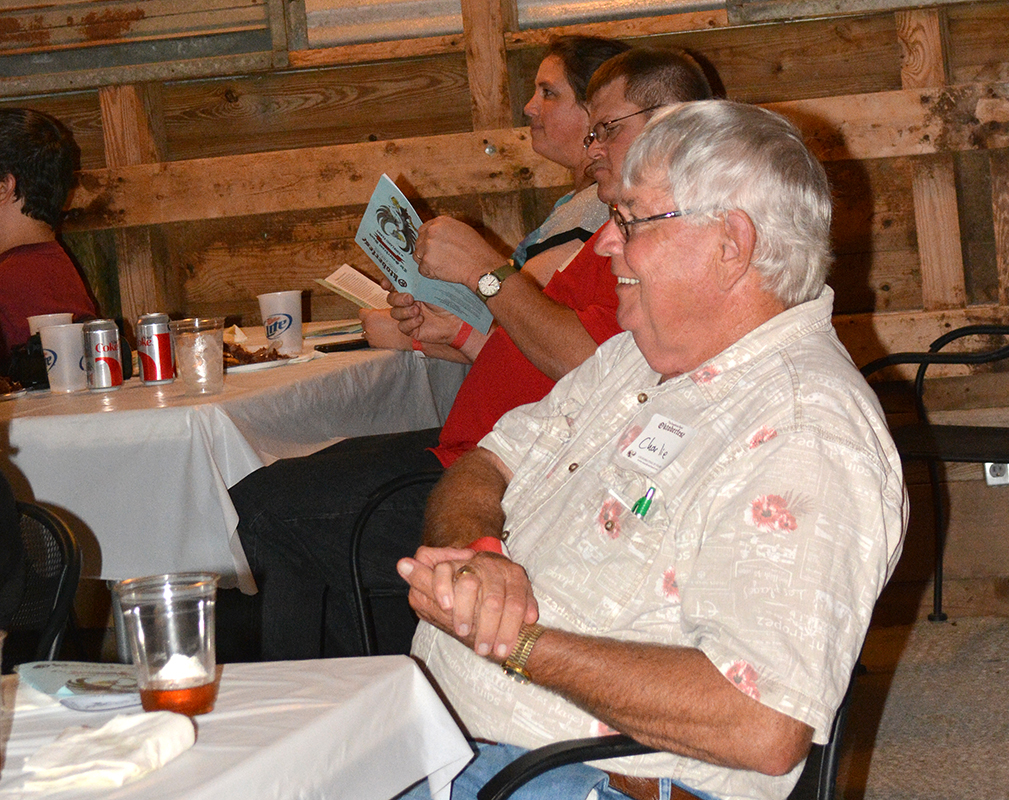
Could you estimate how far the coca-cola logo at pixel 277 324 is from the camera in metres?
2.75

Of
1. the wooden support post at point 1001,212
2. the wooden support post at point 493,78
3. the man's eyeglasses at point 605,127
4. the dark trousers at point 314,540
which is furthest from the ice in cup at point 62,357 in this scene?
the wooden support post at point 1001,212

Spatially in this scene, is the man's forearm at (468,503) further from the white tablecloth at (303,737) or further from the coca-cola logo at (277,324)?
the coca-cola logo at (277,324)

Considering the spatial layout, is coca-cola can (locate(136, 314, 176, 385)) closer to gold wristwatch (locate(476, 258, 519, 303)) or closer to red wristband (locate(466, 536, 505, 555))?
gold wristwatch (locate(476, 258, 519, 303))

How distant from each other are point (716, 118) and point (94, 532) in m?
1.41

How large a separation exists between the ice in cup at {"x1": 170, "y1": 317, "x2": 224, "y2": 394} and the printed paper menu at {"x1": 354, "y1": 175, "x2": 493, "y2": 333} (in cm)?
37

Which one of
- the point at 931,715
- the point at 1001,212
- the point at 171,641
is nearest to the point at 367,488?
the point at 171,641

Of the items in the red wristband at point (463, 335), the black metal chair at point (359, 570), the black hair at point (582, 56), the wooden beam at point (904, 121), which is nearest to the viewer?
the black metal chair at point (359, 570)

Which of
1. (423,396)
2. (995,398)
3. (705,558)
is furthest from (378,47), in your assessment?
(705,558)

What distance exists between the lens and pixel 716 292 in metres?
1.33

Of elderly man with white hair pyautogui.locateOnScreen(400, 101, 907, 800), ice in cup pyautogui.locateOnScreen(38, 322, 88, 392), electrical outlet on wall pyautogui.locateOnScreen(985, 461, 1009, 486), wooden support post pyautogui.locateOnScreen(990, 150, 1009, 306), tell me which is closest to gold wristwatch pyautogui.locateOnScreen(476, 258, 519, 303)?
elderly man with white hair pyautogui.locateOnScreen(400, 101, 907, 800)

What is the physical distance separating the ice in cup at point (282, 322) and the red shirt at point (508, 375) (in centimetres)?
69

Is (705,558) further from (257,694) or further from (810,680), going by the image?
(257,694)

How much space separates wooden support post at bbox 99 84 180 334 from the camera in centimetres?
413

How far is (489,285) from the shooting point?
2.12m
